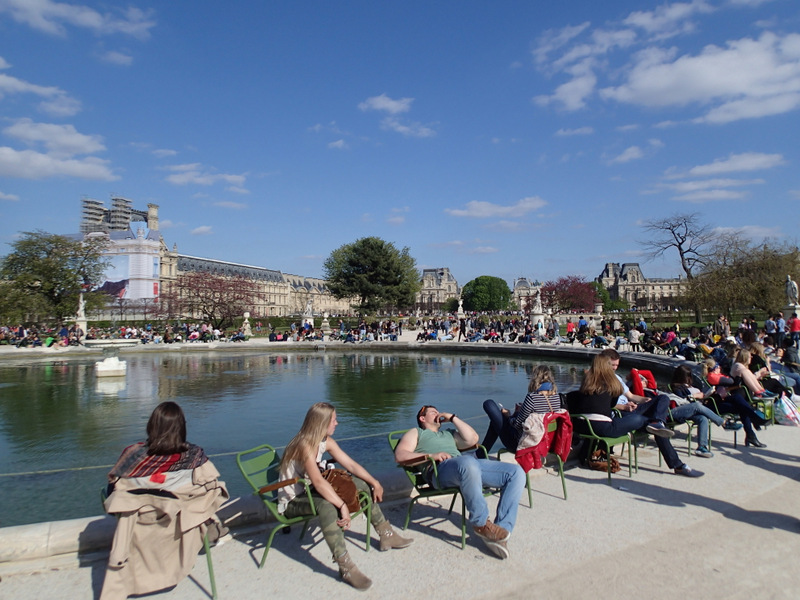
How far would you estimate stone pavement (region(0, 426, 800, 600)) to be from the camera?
3219 mm

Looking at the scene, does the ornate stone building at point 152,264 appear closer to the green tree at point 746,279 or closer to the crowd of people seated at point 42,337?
the crowd of people seated at point 42,337

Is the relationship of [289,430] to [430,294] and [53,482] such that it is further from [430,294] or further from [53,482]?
[430,294]

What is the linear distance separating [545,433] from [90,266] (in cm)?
3849

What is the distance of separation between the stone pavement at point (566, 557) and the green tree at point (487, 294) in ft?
355

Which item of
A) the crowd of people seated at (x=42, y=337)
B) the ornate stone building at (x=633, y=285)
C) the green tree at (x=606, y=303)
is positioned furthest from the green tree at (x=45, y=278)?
the ornate stone building at (x=633, y=285)

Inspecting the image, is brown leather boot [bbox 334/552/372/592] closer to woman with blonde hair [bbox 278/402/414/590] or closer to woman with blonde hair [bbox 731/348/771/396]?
Answer: woman with blonde hair [bbox 278/402/414/590]

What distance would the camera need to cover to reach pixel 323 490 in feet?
11.6

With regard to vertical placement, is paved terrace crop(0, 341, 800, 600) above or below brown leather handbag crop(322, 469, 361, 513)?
below

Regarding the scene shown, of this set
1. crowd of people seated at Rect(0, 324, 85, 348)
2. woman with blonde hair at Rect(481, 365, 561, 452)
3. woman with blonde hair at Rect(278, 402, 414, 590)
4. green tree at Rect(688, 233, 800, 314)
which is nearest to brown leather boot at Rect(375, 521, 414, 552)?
woman with blonde hair at Rect(278, 402, 414, 590)

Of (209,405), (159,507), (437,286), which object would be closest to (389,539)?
(159,507)

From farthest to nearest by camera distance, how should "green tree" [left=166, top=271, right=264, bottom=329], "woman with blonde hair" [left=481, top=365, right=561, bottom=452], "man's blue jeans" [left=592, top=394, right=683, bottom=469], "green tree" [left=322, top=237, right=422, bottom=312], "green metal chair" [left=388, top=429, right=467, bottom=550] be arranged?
1. "green tree" [left=322, top=237, right=422, bottom=312]
2. "green tree" [left=166, top=271, right=264, bottom=329]
3. "man's blue jeans" [left=592, top=394, right=683, bottom=469]
4. "woman with blonde hair" [left=481, top=365, right=561, bottom=452]
5. "green metal chair" [left=388, top=429, right=467, bottom=550]

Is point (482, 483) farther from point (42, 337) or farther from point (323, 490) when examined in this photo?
point (42, 337)

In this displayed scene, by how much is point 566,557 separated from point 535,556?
20 centimetres

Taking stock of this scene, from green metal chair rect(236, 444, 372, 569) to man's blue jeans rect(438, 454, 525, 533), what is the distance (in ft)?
2.02
